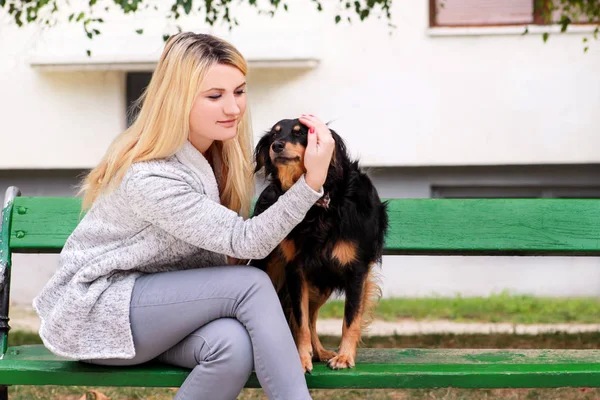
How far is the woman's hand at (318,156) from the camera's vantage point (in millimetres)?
2789

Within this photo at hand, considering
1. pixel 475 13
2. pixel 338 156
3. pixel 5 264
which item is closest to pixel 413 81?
pixel 475 13

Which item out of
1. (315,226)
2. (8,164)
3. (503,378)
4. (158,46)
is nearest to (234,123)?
(315,226)

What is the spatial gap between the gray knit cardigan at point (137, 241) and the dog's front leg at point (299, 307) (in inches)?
14.1

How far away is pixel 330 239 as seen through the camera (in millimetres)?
3119

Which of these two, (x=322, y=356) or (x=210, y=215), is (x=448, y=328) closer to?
(x=322, y=356)

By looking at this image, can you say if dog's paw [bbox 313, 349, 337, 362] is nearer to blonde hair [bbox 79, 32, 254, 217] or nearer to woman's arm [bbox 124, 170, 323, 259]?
woman's arm [bbox 124, 170, 323, 259]

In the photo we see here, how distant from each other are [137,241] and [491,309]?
18.8 ft

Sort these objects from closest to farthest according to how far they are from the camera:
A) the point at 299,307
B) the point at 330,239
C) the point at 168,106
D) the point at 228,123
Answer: the point at 168,106 → the point at 228,123 → the point at 330,239 → the point at 299,307

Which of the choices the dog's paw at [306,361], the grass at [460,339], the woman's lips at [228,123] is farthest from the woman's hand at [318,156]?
the grass at [460,339]

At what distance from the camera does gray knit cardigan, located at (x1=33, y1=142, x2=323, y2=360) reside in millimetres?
2822

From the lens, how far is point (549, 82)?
28.3 ft

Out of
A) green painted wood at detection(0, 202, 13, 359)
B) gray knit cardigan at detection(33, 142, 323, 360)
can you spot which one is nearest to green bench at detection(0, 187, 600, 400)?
green painted wood at detection(0, 202, 13, 359)

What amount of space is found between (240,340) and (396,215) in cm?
115

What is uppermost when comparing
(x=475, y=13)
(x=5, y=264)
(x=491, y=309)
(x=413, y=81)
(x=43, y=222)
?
(x=475, y=13)
